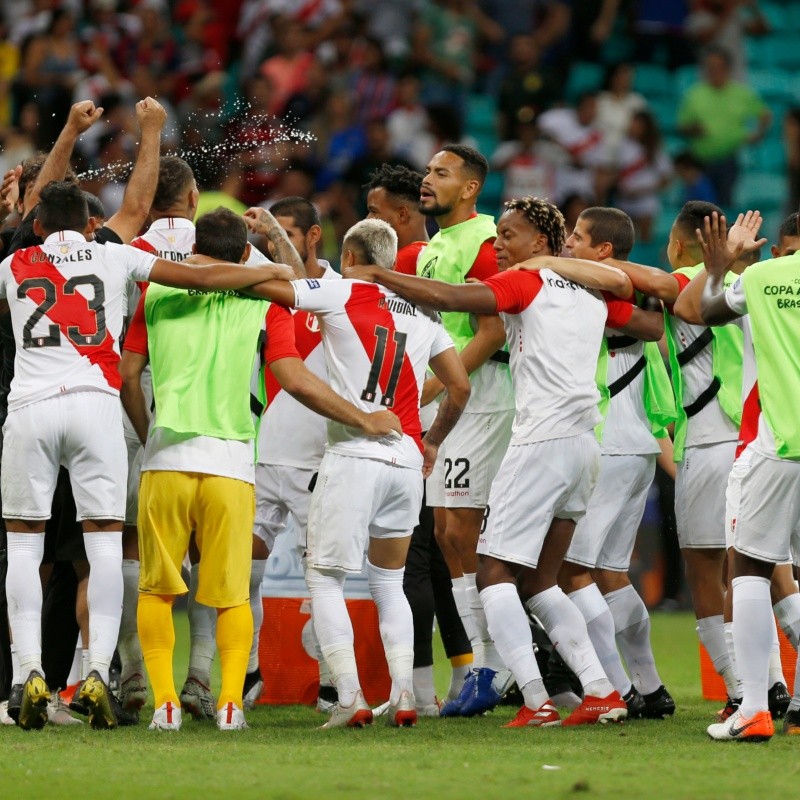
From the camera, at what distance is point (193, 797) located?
4.76 metres

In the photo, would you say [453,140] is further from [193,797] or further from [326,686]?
[193,797]

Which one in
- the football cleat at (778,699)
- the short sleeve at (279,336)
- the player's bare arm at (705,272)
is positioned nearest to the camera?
the player's bare arm at (705,272)

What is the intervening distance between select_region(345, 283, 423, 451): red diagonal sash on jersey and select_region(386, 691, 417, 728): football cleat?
118 centimetres

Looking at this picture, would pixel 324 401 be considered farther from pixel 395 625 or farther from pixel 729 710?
pixel 729 710

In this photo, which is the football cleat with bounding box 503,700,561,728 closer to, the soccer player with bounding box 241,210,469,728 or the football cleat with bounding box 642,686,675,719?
the soccer player with bounding box 241,210,469,728

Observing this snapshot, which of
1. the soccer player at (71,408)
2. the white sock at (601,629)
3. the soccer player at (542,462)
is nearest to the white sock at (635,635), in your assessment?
the white sock at (601,629)

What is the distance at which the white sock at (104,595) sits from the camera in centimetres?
631

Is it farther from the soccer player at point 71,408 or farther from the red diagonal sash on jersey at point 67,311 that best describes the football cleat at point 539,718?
the red diagonal sash on jersey at point 67,311

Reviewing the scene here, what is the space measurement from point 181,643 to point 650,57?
1006 centimetres

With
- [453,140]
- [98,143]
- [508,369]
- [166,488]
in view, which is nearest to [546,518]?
[508,369]

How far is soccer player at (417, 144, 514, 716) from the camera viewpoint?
7301 mm

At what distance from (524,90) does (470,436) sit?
9.44 meters

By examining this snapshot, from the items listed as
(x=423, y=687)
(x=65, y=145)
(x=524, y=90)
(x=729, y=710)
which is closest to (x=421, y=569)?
(x=423, y=687)

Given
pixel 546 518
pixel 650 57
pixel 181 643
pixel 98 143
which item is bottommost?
pixel 181 643
